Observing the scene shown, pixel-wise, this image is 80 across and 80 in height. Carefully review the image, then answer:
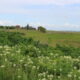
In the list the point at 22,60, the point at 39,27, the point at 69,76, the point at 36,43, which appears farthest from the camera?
the point at 39,27

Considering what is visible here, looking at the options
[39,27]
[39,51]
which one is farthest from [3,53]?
[39,27]

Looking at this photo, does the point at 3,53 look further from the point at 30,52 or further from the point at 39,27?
the point at 39,27

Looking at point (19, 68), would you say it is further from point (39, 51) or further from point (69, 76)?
point (39, 51)

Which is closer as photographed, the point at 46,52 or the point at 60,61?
the point at 60,61

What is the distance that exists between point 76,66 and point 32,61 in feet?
3.92

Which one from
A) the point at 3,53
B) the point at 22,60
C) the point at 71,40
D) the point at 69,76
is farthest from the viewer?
the point at 71,40

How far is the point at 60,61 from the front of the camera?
33.1ft

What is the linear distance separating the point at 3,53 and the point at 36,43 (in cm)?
422

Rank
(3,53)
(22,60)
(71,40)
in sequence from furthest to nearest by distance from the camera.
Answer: (71,40) < (3,53) < (22,60)

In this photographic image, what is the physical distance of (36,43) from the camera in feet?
48.2

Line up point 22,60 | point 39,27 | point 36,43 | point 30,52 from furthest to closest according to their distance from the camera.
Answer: point 39,27 < point 36,43 < point 30,52 < point 22,60

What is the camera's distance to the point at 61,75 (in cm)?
881

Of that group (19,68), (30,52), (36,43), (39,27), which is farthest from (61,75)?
(39,27)

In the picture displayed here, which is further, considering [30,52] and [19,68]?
[30,52]
